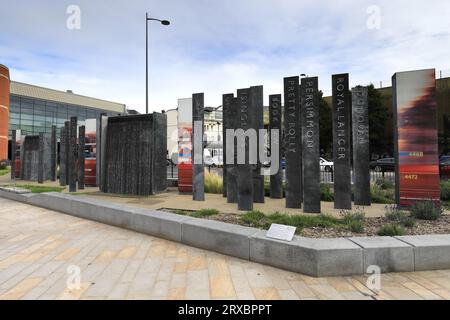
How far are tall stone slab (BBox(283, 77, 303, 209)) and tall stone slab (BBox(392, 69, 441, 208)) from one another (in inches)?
95.9

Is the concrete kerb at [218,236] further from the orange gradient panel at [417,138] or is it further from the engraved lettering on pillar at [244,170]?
the orange gradient panel at [417,138]

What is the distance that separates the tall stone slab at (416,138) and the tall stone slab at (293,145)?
244cm

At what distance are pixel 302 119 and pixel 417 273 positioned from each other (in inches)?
181

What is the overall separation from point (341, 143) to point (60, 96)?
6676 centimetres

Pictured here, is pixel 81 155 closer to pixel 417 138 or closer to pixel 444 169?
pixel 417 138

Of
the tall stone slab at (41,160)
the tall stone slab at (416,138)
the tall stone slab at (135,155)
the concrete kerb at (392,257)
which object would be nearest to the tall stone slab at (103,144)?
the tall stone slab at (135,155)

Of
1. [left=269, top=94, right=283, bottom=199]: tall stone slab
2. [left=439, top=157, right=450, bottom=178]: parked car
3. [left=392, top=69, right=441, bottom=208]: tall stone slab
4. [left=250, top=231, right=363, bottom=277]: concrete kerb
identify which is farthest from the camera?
[left=439, top=157, right=450, bottom=178]: parked car

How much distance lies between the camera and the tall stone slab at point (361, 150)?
8195 mm

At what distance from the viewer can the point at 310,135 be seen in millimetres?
7660

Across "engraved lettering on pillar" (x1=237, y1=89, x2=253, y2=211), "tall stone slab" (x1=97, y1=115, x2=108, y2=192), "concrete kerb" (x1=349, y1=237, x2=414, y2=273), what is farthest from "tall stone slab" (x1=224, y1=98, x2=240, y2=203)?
"tall stone slab" (x1=97, y1=115, x2=108, y2=192)

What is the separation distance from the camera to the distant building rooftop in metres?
53.9

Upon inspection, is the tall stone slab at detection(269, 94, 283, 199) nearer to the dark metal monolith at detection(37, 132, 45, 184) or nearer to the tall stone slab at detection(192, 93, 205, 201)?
the tall stone slab at detection(192, 93, 205, 201)
